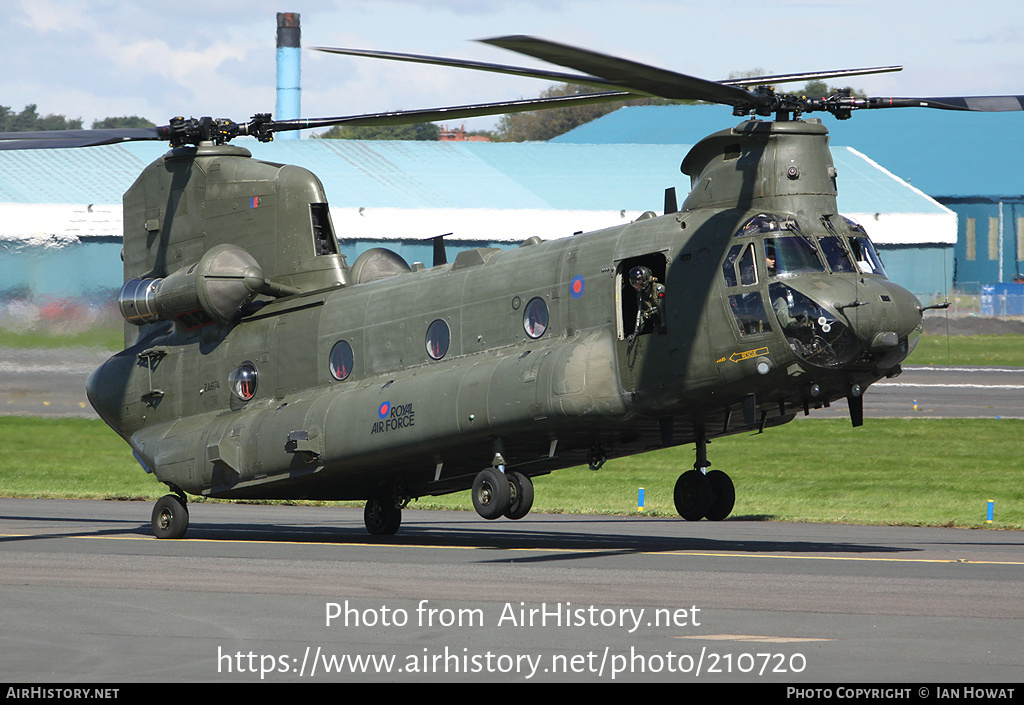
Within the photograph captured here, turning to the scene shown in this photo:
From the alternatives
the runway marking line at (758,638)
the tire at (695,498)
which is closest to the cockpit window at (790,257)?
the tire at (695,498)

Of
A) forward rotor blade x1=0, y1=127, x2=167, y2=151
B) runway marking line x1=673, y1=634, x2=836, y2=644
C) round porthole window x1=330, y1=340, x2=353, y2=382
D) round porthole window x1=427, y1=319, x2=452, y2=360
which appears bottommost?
runway marking line x1=673, y1=634, x2=836, y2=644

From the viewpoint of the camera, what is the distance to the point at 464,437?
1888 cm

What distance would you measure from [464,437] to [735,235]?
4.87 metres

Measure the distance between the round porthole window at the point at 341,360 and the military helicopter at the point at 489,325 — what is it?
0.04 meters

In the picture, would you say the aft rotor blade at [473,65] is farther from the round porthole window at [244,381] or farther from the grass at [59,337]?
the grass at [59,337]

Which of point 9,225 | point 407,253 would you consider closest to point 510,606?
point 9,225

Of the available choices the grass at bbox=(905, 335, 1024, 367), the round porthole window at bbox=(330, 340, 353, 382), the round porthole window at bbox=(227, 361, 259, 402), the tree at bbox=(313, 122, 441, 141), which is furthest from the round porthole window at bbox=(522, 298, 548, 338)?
the tree at bbox=(313, 122, 441, 141)

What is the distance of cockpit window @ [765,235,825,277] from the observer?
54.5 ft

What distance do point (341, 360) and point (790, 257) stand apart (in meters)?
7.86

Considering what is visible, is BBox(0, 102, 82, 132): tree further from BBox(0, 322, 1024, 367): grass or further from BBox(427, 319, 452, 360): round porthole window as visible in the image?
BBox(427, 319, 452, 360): round porthole window

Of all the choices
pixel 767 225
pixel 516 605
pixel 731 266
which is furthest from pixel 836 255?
pixel 516 605

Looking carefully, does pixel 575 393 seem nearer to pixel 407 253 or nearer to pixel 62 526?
pixel 62 526

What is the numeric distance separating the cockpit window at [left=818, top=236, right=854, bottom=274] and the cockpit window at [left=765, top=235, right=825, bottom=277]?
0.48 feet

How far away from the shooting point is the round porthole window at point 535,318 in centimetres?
1881
